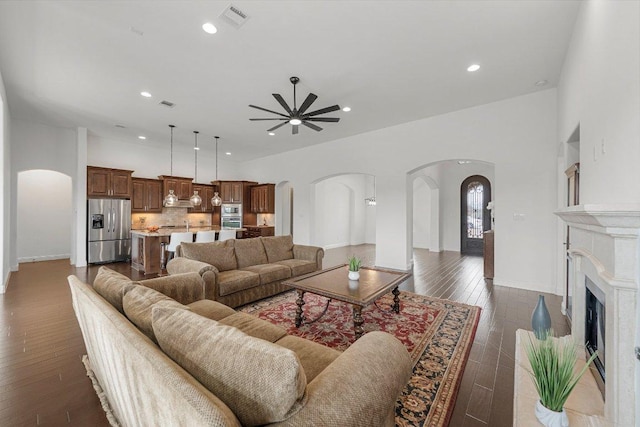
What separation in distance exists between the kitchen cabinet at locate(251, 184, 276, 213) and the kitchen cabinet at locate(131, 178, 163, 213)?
293cm

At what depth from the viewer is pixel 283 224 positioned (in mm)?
9703

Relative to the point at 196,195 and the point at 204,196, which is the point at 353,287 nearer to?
the point at 196,195

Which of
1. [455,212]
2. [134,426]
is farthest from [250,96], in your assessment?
[455,212]

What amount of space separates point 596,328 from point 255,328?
7.80ft

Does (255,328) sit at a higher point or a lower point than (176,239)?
lower

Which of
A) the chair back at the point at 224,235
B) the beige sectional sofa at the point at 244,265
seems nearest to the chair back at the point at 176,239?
the chair back at the point at 224,235

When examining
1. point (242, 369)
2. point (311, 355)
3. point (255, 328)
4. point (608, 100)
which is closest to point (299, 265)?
point (255, 328)

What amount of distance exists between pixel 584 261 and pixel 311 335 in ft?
8.00

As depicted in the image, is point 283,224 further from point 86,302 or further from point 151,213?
point 86,302

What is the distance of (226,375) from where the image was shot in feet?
3.16

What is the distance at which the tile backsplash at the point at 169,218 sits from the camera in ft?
25.9

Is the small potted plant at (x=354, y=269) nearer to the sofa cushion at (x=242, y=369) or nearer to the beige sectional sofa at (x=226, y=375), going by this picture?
the beige sectional sofa at (x=226, y=375)

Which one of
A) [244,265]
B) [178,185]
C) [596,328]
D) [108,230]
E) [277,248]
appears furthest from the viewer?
[178,185]

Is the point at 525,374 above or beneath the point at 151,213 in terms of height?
beneath
